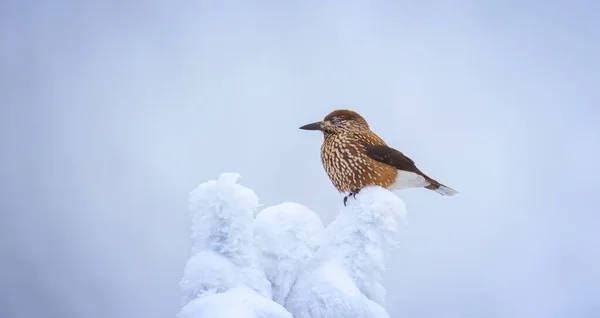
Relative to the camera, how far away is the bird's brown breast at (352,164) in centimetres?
873

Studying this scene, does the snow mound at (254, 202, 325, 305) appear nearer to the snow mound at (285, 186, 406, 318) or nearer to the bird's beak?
the snow mound at (285, 186, 406, 318)

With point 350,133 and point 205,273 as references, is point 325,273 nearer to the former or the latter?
point 205,273

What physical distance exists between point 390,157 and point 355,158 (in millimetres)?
710

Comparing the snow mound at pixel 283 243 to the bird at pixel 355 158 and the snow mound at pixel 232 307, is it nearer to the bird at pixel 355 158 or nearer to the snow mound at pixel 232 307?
the snow mound at pixel 232 307

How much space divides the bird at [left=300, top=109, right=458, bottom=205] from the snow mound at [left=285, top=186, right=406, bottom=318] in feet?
8.94

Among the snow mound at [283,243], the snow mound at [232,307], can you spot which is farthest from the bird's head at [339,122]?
the snow mound at [232,307]

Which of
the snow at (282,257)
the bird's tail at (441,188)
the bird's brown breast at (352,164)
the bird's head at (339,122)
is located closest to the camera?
the snow at (282,257)

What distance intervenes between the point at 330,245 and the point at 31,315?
122312mm

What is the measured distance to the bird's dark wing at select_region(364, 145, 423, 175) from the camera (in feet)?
29.3

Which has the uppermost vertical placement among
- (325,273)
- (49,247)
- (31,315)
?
(49,247)

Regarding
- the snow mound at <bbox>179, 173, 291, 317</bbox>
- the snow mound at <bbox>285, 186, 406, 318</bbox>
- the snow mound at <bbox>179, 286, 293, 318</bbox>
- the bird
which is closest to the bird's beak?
the bird

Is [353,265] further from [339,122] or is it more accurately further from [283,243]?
[339,122]

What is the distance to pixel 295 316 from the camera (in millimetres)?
4711

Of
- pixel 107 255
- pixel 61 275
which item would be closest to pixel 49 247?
pixel 61 275
